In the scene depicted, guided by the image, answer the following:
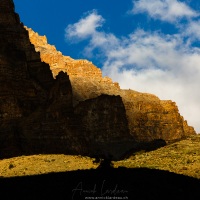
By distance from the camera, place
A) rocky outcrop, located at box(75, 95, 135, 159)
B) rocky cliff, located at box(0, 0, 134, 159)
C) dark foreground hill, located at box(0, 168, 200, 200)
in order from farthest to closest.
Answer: rocky outcrop, located at box(75, 95, 135, 159) < rocky cliff, located at box(0, 0, 134, 159) < dark foreground hill, located at box(0, 168, 200, 200)

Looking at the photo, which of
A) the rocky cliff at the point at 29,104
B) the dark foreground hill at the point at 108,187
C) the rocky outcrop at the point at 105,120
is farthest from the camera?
the rocky outcrop at the point at 105,120

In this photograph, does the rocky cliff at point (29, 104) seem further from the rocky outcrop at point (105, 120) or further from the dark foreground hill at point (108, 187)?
the rocky outcrop at point (105, 120)

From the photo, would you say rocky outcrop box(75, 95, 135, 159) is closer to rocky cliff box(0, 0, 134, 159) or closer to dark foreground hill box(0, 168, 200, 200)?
rocky cliff box(0, 0, 134, 159)

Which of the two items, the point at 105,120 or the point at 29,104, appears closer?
the point at 29,104

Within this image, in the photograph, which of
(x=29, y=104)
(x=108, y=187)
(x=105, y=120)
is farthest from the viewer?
(x=105, y=120)

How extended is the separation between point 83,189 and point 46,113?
7700 centimetres

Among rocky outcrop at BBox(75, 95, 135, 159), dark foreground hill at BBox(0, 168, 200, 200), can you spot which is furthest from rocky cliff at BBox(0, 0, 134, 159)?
rocky outcrop at BBox(75, 95, 135, 159)

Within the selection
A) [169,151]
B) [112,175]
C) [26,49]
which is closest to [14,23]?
[26,49]

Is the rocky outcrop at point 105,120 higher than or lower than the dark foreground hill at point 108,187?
higher

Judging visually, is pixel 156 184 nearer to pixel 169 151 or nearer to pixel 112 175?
pixel 112 175

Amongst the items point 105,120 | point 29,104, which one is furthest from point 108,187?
point 105,120

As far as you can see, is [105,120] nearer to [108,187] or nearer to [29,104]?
[29,104]

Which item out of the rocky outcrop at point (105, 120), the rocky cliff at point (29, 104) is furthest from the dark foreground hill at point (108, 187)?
the rocky outcrop at point (105, 120)

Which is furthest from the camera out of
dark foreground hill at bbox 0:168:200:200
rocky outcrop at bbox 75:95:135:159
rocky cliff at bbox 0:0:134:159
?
rocky outcrop at bbox 75:95:135:159
